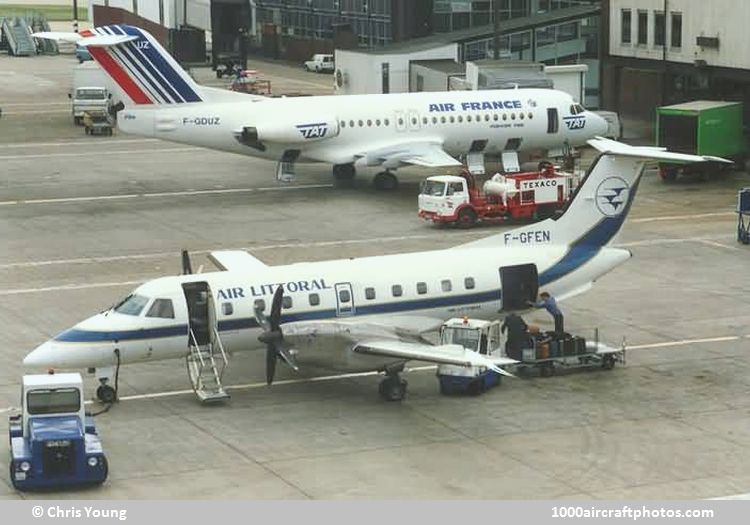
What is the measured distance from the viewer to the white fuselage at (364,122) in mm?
59469

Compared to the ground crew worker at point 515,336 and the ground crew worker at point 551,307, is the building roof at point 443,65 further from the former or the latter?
the ground crew worker at point 515,336

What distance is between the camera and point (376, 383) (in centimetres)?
3606

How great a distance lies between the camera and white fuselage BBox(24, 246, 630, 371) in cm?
3412

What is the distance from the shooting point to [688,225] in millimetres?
54250

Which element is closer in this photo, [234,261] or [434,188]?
[234,261]

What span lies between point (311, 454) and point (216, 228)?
80.4ft

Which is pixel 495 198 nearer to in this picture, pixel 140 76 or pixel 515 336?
pixel 140 76

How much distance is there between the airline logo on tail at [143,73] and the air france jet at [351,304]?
22.0 m

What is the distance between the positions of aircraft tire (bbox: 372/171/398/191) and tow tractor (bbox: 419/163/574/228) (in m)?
6.20

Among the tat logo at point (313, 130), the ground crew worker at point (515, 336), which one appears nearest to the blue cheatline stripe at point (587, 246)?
the ground crew worker at point (515, 336)

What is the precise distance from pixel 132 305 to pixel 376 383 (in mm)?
5732

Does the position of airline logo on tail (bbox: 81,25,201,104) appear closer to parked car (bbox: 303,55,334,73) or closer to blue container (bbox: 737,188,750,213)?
blue container (bbox: 737,188,750,213)

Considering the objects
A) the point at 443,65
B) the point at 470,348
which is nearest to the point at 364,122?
the point at 443,65

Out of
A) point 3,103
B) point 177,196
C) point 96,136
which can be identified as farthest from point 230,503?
point 3,103
